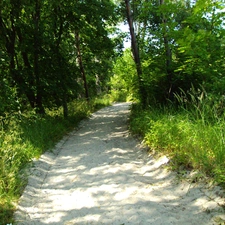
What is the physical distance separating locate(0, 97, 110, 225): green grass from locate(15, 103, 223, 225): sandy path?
18 cm

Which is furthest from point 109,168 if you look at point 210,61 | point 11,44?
point 11,44

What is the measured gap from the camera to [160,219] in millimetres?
3076

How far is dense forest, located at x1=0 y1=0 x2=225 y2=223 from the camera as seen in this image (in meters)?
4.41

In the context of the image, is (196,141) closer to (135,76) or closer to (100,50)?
(135,76)

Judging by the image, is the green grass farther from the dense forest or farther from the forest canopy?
the forest canopy

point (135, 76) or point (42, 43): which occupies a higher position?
point (42, 43)

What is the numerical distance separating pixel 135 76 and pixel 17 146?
6007mm

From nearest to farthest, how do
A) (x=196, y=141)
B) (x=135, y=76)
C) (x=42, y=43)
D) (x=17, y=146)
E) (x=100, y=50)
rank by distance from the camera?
(x=196, y=141) < (x=17, y=146) < (x=135, y=76) < (x=42, y=43) < (x=100, y=50)

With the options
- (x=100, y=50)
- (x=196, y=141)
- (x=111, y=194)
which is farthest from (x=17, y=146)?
(x=100, y=50)

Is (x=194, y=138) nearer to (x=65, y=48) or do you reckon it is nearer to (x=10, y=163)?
(x=10, y=163)

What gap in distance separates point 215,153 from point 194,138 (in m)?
0.64

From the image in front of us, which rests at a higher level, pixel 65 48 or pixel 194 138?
pixel 65 48

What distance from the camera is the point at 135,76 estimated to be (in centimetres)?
974

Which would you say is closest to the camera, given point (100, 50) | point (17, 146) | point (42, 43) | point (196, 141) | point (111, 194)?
point (111, 194)
